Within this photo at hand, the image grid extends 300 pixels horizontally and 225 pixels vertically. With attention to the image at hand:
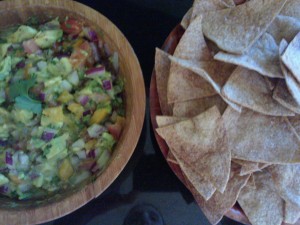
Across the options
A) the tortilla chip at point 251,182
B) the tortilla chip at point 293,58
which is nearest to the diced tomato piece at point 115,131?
the tortilla chip at point 251,182

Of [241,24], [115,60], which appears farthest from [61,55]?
[241,24]

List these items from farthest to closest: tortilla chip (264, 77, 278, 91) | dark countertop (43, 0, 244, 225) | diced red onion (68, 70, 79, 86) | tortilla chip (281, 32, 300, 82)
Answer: dark countertop (43, 0, 244, 225), diced red onion (68, 70, 79, 86), tortilla chip (264, 77, 278, 91), tortilla chip (281, 32, 300, 82)

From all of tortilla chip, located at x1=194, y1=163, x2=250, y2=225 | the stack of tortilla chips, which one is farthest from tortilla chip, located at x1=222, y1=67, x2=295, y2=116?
tortilla chip, located at x1=194, y1=163, x2=250, y2=225

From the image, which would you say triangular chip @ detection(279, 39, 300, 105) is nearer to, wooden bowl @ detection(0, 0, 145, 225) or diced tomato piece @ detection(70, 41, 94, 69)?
wooden bowl @ detection(0, 0, 145, 225)

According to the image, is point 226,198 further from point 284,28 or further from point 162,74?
point 284,28

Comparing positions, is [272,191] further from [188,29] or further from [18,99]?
[18,99]

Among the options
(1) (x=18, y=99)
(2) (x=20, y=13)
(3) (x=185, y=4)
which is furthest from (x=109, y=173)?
(3) (x=185, y=4)

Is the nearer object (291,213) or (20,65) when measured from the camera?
(291,213)

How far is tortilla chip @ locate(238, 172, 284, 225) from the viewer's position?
3.92ft

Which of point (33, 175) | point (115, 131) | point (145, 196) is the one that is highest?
point (115, 131)

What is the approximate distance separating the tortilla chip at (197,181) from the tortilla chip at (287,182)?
0.20 meters

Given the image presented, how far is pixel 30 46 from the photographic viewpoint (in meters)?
1.32

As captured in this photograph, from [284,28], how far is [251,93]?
0.25 metres

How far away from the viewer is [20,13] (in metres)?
1.35
